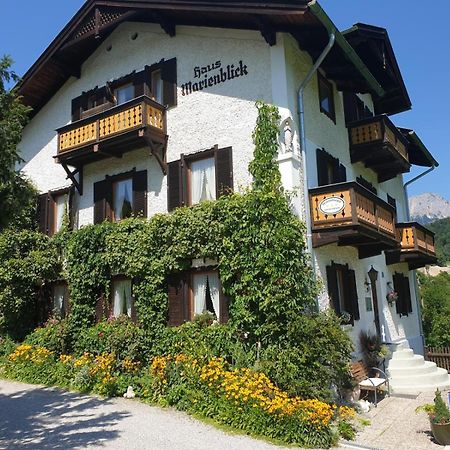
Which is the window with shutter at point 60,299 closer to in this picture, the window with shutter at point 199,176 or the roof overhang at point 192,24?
the window with shutter at point 199,176

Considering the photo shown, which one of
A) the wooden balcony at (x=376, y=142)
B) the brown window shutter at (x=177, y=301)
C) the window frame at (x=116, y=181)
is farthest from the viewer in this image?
the wooden balcony at (x=376, y=142)

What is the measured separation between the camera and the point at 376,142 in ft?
52.4

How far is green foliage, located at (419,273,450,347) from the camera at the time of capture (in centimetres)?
2206

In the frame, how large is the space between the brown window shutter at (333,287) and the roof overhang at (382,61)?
7.66 meters

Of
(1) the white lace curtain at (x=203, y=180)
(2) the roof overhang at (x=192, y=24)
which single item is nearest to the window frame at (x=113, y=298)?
(1) the white lace curtain at (x=203, y=180)

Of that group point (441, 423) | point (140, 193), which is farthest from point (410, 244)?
point (140, 193)

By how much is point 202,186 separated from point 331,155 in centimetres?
425

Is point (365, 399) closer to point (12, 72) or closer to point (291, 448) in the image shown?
point (291, 448)

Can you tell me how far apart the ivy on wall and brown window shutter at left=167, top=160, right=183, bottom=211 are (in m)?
0.73

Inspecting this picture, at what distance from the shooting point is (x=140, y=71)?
16094 millimetres

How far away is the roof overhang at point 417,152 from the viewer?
21406 millimetres

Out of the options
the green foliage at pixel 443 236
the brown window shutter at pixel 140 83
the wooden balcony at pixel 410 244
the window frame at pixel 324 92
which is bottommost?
the wooden balcony at pixel 410 244

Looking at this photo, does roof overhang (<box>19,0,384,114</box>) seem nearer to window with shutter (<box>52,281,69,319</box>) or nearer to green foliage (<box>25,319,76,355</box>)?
window with shutter (<box>52,281,69,319</box>)

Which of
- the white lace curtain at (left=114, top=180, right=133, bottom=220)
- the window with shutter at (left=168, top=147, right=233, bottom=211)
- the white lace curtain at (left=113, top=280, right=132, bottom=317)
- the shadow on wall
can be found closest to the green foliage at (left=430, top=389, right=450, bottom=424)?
the shadow on wall
